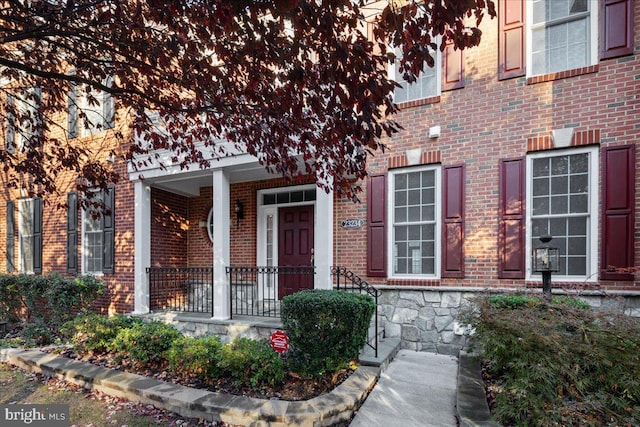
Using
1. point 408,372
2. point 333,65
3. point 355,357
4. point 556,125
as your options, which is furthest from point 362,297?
point 556,125

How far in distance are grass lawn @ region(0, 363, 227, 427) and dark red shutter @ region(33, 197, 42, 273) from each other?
4496mm

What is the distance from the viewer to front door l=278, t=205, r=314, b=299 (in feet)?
22.7

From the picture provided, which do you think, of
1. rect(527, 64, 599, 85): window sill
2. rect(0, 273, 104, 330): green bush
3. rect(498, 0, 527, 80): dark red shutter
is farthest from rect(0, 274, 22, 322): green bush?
rect(527, 64, 599, 85): window sill

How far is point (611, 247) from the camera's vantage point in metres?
4.58

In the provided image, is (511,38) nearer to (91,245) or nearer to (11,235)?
(91,245)

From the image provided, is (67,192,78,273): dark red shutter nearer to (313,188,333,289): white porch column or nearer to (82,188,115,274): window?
(82,188,115,274): window

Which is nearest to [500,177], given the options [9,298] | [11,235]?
[9,298]

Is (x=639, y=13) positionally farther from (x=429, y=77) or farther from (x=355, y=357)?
(x=355, y=357)

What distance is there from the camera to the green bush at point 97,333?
526cm

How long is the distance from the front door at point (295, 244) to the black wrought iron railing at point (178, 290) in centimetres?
150

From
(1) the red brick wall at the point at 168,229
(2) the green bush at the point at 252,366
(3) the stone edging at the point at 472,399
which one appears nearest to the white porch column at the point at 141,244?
(1) the red brick wall at the point at 168,229

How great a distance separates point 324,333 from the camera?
13.1 ft

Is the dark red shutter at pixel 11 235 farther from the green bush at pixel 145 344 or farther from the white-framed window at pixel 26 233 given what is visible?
the green bush at pixel 145 344

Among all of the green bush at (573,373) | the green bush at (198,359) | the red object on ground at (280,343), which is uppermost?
the green bush at (573,373)
